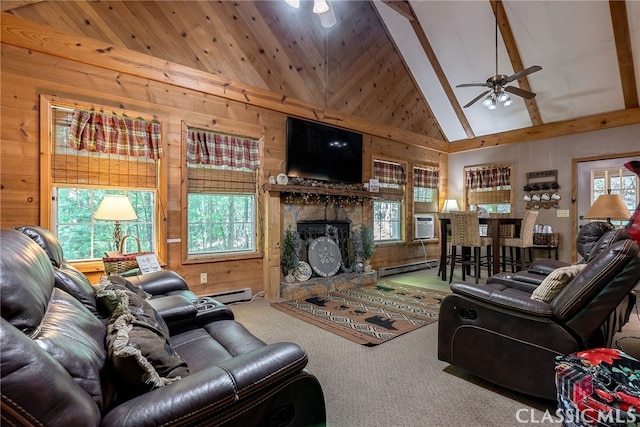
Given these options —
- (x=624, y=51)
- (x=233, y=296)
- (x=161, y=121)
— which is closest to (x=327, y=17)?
(x=161, y=121)

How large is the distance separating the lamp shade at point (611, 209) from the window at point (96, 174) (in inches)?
217

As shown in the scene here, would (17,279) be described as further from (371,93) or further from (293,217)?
(371,93)

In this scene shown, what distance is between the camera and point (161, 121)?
3.55m

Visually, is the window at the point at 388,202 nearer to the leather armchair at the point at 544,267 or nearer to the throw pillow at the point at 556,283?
the leather armchair at the point at 544,267

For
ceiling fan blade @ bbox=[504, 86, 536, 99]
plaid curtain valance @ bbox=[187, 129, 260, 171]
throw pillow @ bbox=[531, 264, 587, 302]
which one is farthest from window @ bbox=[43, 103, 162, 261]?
ceiling fan blade @ bbox=[504, 86, 536, 99]

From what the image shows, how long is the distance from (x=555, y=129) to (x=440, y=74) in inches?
92.0

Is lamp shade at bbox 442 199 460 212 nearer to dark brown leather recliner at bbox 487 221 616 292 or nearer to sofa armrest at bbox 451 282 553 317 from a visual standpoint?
dark brown leather recliner at bbox 487 221 616 292

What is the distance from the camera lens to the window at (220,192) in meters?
3.86

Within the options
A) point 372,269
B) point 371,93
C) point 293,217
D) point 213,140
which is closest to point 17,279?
point 213,140

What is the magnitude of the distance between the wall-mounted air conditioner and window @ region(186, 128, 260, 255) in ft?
12.1

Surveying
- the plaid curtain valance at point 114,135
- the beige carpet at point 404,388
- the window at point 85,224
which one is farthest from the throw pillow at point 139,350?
the plaid curtain valance at point 114,135

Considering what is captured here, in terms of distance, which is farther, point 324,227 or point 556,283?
point 324,227

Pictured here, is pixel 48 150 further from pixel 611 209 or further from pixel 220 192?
pixel 611 209

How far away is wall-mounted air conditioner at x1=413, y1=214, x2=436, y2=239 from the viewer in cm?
659
